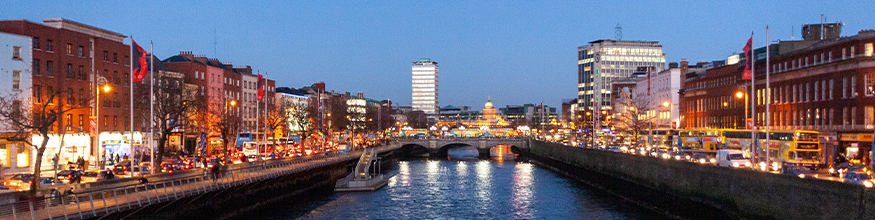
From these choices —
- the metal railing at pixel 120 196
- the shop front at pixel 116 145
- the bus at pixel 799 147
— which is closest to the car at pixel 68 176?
the metal railing at pixel 120 196

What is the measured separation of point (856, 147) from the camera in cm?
5800

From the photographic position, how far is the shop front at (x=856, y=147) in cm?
5669

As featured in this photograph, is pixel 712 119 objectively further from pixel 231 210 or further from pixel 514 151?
pixel 231 210

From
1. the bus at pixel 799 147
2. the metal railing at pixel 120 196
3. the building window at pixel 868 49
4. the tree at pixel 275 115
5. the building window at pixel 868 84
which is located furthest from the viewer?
A: the tree at pixel 275 115

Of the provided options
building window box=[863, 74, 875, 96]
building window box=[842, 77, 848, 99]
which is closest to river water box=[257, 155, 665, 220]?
building window box=[842, 77, 848, 99]

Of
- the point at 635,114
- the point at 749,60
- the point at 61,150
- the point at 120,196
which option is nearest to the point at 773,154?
the point at 749,60

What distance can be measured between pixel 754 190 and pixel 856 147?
2860cm

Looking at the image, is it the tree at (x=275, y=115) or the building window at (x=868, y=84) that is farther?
the tree at (x=275, y=115)

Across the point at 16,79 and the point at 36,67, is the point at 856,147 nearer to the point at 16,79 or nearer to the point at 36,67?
the point at 36,67

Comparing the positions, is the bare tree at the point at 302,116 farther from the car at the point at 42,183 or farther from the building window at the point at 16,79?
the car at the point at 42,183

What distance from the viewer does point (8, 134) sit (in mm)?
54250

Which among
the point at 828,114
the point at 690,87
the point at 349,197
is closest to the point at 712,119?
the point at 690,87

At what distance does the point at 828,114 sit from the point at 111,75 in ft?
202

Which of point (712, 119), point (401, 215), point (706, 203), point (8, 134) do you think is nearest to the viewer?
point (706, 203)
